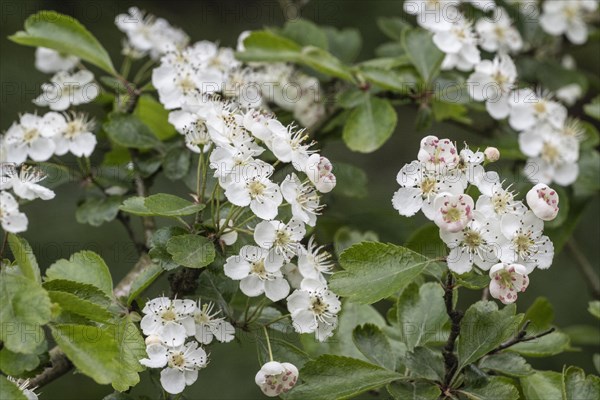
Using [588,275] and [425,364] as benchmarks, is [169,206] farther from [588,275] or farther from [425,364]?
[588,275]

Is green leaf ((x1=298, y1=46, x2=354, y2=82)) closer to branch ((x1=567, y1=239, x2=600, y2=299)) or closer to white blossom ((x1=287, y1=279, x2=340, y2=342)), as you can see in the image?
white blossom ((x1=287, y1=279, x2=340, y2=342))

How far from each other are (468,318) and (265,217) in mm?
418

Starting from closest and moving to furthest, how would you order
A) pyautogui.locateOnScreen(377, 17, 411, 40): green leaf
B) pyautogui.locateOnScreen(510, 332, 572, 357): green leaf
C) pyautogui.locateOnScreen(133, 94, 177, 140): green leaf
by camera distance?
pyautogui.locateOnScreen(510, 332, 572, 357): green leaf → pyautogui.locateOnScreen(133, 94, 177, 140): green leaf → pyautogui.locateOnScreen(377, 17, 411, 40): green leaf

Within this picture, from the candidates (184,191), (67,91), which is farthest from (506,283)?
(184,191)

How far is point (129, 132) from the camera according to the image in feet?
6.91

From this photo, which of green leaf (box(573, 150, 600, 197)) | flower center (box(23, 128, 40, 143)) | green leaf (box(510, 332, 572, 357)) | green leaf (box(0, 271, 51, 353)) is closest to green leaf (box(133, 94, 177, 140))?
flower center (box(23, 128, 40, 143))

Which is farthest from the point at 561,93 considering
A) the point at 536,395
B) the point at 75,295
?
the point at 75,295

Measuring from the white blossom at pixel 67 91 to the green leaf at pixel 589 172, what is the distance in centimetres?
134

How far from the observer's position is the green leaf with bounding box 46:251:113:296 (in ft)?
5.63

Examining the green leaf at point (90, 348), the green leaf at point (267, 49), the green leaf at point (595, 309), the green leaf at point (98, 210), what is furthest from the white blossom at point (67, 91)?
the green leaf at point (595, 309)

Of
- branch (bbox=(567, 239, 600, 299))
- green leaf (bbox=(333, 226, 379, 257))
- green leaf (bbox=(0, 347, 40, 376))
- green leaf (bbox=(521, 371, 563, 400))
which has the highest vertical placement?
green leaf (bbox=(0, 347, 40, 376))

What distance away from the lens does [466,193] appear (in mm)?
1560

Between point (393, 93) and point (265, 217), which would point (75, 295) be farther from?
point (393, 93)

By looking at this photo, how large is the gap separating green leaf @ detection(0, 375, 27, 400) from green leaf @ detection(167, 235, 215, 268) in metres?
0.35
